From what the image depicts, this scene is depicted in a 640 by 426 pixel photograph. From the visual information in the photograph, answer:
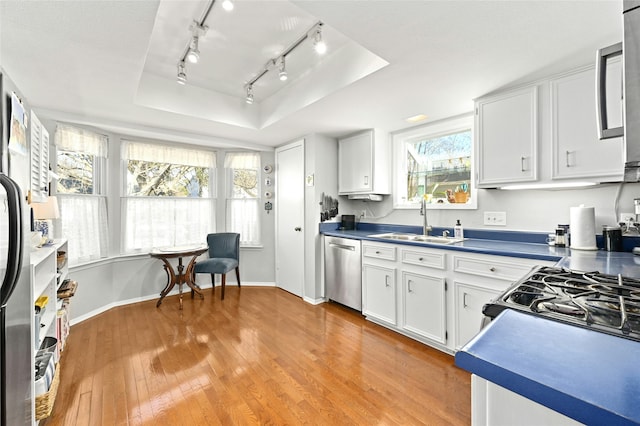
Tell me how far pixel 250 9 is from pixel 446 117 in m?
2.18

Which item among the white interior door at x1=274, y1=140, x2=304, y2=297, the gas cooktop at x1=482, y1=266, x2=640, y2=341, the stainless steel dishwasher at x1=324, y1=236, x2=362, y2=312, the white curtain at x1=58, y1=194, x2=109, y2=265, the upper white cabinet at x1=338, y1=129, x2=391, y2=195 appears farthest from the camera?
the white interior door at x1=274, y1=140, x2=304, y2=297

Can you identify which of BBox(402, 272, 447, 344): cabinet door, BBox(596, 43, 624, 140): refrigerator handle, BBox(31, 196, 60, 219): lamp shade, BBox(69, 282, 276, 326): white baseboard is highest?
BBox(596, 43, 624, 140): refrigerator handle

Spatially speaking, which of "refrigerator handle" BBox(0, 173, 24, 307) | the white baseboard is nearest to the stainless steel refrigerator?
"refrigerator handle" BBox(0, 173, 24, 307)

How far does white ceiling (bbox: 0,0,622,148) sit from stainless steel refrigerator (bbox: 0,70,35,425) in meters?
0.61

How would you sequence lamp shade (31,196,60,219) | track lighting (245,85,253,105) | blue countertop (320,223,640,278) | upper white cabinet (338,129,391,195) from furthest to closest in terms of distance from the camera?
upper white cabinet (338,129,391,195) < track lighting (245,85,253,105) < lamp shade (31,196,60,219) < blue countertop (320,223,640,278)

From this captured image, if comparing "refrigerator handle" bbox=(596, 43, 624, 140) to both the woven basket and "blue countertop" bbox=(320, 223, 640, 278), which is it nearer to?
"blue countertop" bbox=(320, 223, 640, 278)

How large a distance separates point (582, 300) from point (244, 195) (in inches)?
165

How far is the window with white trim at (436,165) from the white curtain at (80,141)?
142 inches

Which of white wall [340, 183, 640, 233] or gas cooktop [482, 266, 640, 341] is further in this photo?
white wall [340, 183, 640, 233]

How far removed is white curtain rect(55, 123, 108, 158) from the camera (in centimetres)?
299

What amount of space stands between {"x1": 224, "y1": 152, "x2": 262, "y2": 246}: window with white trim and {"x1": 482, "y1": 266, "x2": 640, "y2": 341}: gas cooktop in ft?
12.6

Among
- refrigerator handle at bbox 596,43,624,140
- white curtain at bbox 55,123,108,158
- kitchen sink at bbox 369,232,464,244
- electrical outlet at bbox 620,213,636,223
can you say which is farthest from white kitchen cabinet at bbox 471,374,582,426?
white curtain at bbox 55,123,108,158

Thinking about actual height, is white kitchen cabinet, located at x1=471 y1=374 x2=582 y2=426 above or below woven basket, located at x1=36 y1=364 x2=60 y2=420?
above

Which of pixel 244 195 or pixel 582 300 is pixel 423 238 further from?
pixel 244 195
